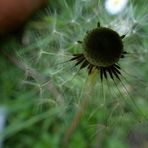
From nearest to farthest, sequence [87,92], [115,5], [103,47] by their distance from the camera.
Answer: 1. [103,47]
2. [87,92]
3. [115,5]

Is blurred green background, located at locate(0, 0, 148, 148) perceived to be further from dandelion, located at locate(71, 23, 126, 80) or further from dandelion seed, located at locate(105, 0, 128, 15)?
dandelion seed, located at locate(105, 0, 128, 15)

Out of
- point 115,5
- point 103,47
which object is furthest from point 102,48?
point 115,5

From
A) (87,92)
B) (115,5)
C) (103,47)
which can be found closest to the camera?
(103,47)

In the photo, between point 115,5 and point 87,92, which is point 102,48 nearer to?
point 87,92

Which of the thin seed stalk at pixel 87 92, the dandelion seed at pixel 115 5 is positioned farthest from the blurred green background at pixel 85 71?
the dandelion seed at pixel 115 5

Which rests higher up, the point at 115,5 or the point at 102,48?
the point at 115,5

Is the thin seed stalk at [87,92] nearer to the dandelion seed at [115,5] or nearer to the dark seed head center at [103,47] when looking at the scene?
the dark seed head center at [103,47]

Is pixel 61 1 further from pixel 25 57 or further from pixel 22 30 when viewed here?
pixel 25 57

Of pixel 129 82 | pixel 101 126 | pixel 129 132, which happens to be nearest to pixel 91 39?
pixel 129 82
